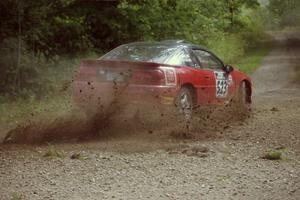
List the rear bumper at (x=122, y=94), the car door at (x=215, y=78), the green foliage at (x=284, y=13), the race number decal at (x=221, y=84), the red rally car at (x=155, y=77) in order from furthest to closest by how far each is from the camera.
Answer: the green foliage at (x=284, y=13)
the race number decal at (x=221, y=84)
the car door at (x=215, y=78)
the red rally car at (x=155, y=77)
the rear bumper at (x=122, y=94)

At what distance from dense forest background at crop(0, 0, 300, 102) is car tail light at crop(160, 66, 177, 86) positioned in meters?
4.59

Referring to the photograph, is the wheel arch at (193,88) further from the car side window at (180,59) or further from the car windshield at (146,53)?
the car windshield at (146,53)

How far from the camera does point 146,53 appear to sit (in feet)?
35.3

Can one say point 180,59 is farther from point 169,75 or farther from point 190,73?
point 169,75

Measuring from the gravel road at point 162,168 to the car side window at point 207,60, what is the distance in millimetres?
1632

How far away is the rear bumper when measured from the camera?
967 centimetres

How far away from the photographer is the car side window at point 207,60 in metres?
11.5

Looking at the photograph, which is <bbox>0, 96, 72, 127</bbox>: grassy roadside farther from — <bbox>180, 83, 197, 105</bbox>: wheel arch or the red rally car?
<bbox>180, 83, 197, 105</bbox>: wheel arch

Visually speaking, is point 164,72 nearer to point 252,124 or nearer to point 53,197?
point 252,124

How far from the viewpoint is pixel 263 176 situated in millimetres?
6949

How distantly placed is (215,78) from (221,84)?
33cm

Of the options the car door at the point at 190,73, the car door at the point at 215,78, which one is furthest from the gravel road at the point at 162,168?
the car door at the point at 215,78

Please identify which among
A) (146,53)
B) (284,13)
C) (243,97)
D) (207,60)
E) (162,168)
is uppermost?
(284,13)

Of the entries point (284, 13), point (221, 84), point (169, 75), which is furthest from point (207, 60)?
point (284, 13)
